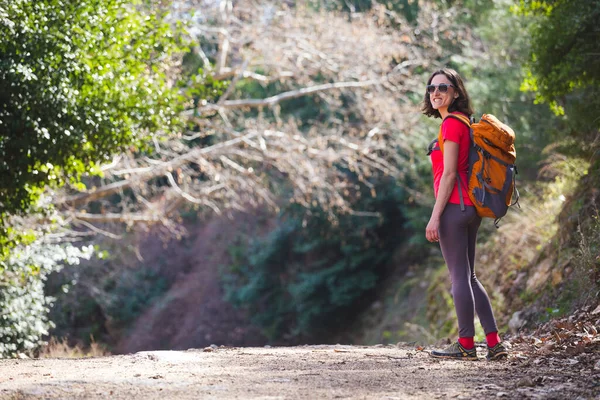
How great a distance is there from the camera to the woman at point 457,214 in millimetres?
5305

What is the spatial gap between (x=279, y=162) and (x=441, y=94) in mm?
9396

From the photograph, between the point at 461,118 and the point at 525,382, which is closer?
the point at 525,382

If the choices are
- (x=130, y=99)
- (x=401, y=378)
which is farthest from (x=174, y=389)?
(x=130, y=99)

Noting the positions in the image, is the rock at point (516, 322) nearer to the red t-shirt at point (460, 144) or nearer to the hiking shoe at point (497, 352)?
the hiking shoe at point (497, 352)

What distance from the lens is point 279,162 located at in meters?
14.8

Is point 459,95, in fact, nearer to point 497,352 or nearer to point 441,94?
point 441,94

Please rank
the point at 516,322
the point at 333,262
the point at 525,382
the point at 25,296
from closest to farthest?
the point at 525,382, the point at 516,322, the point at 25,296, the point at 333,262

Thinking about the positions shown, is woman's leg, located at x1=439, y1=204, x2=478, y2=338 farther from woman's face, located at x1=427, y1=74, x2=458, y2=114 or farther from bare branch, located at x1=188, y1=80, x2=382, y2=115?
bare branch, located at x1=188, y1=80, x2=382, y2=115

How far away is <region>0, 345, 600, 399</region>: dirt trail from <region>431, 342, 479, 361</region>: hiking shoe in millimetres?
138

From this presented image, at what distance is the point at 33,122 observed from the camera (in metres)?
7.36

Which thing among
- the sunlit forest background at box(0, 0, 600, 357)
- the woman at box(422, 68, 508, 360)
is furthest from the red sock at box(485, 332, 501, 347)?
the sunlit forest background at box(0, 0, 600, 357)

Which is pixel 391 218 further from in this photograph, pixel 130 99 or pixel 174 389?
pixel 174 389

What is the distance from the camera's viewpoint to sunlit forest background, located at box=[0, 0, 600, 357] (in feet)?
25.7

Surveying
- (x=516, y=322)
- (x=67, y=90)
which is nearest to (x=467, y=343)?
(x=516, y=322)
